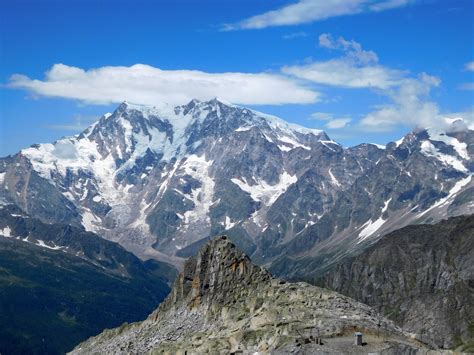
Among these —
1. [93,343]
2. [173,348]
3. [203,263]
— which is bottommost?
A: [93,343]

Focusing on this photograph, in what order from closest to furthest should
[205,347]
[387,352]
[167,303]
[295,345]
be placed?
[387,352]
[295,345]
[205,347]
[167,303]

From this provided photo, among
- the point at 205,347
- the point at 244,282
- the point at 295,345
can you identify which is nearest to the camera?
the point at 295,345

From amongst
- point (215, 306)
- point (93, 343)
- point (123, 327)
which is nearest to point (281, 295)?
point (215, 306)

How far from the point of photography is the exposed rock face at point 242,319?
88250 millimetres

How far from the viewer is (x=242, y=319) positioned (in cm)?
10912

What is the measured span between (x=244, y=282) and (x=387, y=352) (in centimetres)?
6179

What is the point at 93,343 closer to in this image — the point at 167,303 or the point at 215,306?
the point at 167,303

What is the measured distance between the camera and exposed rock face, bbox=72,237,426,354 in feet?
290

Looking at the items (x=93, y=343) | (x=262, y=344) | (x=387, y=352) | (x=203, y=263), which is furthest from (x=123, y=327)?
(x=387, y=352)

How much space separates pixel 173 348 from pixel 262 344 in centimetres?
2320

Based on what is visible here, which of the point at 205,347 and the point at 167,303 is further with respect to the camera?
the point at 167,303

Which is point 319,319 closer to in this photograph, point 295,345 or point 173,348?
point 295,345

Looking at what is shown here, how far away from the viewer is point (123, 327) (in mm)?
164875

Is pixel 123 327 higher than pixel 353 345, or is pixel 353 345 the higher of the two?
pixel 353 345
